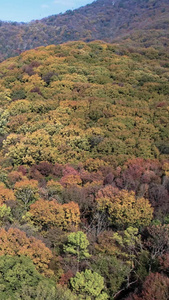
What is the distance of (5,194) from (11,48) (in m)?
181

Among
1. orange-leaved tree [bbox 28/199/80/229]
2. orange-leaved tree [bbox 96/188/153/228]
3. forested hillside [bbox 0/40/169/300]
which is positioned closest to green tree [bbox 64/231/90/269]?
forested hillside [bbox 0/40/169/300]

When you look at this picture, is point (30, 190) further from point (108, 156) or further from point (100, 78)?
point (100, 78)

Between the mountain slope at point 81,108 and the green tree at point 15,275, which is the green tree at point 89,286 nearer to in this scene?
the green tree at point 15,275

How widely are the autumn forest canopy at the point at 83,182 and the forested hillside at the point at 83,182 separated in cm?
8

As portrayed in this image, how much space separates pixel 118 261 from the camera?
18594 millimetres

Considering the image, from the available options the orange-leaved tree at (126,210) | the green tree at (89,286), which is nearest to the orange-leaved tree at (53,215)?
the orange-leaved tree at (126,210)

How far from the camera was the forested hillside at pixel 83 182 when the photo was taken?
17594mm

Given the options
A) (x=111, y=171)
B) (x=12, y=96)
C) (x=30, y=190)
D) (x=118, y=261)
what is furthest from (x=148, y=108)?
(x=118, y=261)

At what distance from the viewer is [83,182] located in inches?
1219

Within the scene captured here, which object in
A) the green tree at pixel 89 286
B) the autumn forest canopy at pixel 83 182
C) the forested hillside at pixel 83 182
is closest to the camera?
the green tree at pixel 89 286

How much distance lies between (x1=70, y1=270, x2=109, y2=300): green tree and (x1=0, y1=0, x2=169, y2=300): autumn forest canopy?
6 cm

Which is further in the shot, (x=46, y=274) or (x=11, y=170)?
→ (x=11, y=170)

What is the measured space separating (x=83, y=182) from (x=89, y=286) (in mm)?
15464

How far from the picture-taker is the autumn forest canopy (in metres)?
17.5
